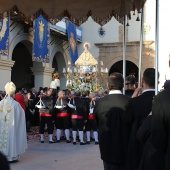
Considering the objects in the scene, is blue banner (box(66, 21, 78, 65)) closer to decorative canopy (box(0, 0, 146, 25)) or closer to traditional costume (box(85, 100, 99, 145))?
traditional costume (box(85, 100, 99, 145))

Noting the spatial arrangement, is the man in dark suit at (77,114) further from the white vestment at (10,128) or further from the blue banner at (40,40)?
the blue banner at (40,40)

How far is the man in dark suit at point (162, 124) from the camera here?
288 centimetres

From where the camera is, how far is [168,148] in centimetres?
296

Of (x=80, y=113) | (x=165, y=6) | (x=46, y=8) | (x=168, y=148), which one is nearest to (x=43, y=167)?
(x=46, y=8)

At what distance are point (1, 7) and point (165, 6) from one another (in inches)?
732

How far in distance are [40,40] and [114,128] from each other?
15.3 metres

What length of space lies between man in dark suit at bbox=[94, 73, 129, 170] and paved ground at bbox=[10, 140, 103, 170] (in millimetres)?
3235

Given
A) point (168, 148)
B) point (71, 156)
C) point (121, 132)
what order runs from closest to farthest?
point (168, 148) → point (121, 132) → point (71, 156)

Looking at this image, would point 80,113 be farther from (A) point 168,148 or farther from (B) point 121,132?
(A) point 168,148

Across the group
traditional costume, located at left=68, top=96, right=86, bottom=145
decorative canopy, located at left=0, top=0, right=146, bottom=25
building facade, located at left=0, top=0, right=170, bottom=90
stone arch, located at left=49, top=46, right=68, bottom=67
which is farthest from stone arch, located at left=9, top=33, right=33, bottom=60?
decorative canopy, located at left=0, top=0, right=146, bottom=25

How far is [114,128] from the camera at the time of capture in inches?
177

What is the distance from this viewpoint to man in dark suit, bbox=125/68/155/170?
387 cm

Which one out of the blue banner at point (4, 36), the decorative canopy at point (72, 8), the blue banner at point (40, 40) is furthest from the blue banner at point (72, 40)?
the decorative canopy at point (72, 8)

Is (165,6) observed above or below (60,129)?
above
